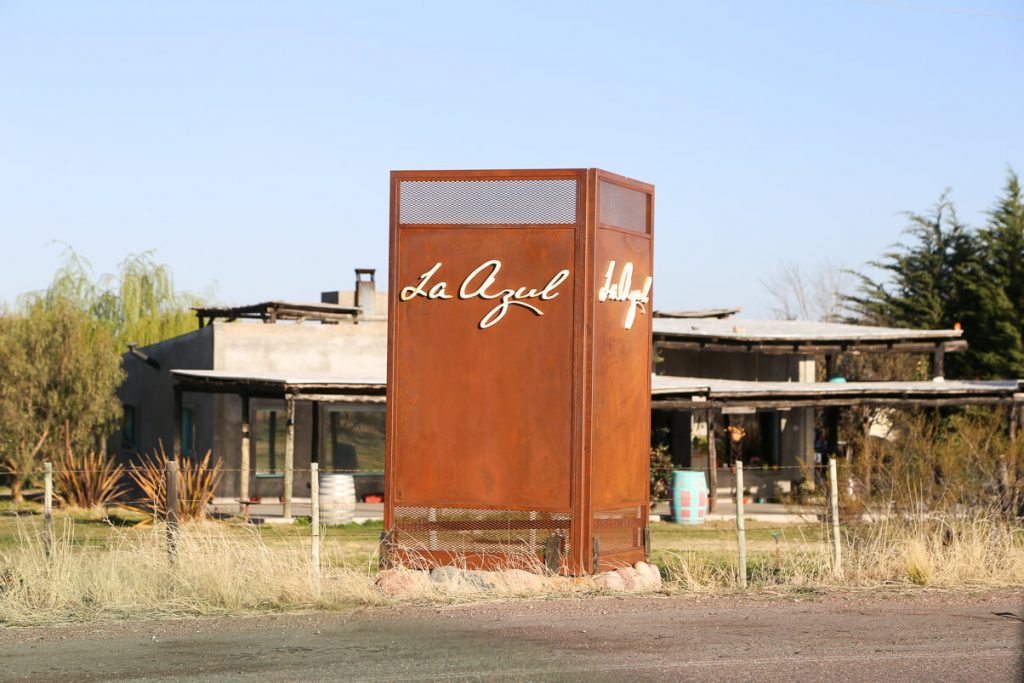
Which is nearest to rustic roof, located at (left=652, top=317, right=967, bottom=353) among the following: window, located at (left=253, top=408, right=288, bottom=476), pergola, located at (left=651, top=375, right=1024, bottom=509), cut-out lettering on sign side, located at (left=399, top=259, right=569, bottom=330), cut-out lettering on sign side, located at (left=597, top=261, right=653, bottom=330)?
pergola, located at (left=651, top=375, right=1024, bottom=509)

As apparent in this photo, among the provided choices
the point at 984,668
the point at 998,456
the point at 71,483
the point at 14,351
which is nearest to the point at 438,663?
the point at 984,668

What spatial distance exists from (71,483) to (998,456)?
17772 millimetres

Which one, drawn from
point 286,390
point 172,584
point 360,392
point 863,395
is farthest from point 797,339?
point 172,584

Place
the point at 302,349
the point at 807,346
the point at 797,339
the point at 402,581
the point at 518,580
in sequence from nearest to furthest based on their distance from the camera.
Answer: the point at 402,581 → the point at 518,580 → the point at 302,349 → the point at 797,339 → the point at 807,346

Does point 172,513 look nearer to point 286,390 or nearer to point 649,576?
point 649,576

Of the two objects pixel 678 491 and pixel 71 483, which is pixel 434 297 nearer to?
pixel 678 491

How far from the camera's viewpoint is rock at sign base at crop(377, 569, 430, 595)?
1256 cm

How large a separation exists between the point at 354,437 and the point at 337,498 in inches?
166

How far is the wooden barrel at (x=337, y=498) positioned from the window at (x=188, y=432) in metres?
5.86

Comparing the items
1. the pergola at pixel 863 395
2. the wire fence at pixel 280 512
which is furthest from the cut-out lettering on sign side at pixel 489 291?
the pergola at pixel 863 395

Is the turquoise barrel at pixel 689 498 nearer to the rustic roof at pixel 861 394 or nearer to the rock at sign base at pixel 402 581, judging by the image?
the rustic roof at pixel 861 394

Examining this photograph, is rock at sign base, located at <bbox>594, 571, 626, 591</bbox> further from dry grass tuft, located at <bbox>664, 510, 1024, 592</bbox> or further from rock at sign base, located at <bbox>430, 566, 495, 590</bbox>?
rock at sign base, located at <bbox>430, 566, 495, 590</bbox>

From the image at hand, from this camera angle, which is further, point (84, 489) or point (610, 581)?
point (84, 489)

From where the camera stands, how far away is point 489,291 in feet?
45.3
